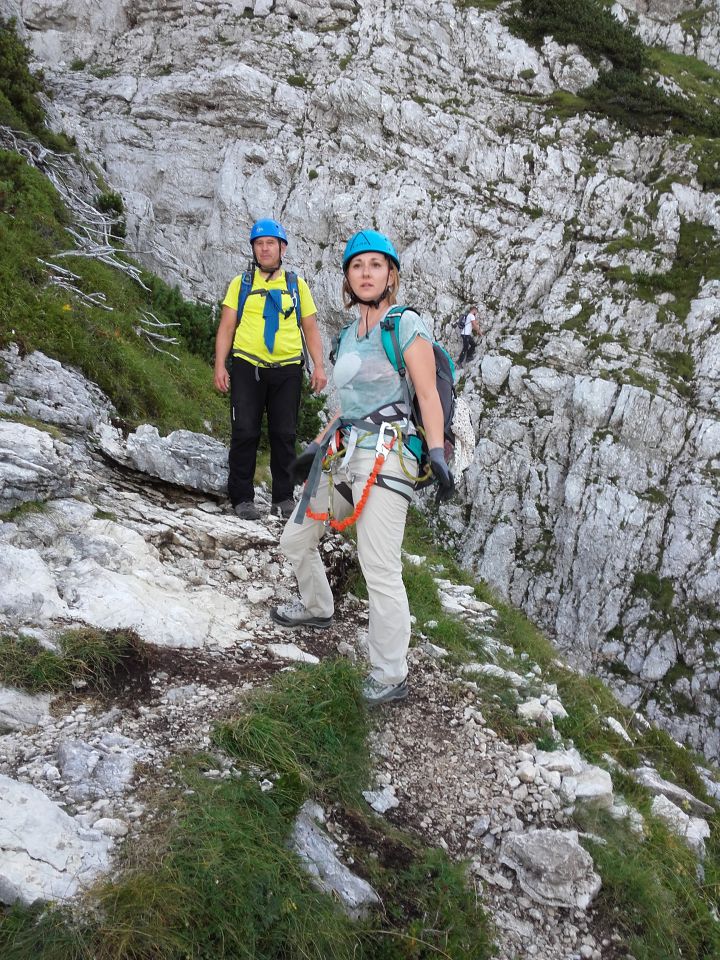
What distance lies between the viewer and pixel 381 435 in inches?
156

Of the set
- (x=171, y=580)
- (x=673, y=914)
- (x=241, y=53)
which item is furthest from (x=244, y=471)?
(x=241, y=53)

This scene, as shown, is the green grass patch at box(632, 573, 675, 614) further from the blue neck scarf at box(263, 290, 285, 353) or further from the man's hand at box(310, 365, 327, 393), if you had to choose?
the blue neck scarf at box(263, 290, 285, 353)

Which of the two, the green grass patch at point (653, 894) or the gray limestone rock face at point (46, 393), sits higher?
the gray limestone rock face at point (46, 393)

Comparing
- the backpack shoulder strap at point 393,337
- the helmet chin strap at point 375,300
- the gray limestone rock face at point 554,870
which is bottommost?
the gray limestone rock face at point 554,870

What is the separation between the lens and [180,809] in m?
2.93

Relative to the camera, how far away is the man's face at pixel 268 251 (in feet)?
19.9

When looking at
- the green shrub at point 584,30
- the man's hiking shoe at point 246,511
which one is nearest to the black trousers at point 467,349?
the green shrub at point 584,30

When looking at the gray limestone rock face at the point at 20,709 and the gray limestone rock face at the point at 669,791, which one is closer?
the gray limestone rock face at the point at 20,709

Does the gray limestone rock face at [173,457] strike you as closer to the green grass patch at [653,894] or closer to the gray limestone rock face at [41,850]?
the gray limestone rock face at [41,850]

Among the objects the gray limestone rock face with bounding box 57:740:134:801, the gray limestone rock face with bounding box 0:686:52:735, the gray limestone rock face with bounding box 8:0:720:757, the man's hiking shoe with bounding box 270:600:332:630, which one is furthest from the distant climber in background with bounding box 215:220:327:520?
the gray limestone rock face with bounding box 8:0:720:757

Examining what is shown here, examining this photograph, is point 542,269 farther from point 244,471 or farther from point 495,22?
point 244,471

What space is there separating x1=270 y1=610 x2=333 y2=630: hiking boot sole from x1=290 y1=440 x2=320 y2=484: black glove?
1.30 meters

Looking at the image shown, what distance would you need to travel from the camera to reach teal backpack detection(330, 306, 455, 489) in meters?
3.92

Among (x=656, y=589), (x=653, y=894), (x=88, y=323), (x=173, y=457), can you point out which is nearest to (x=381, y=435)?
(x=653, y=894)
